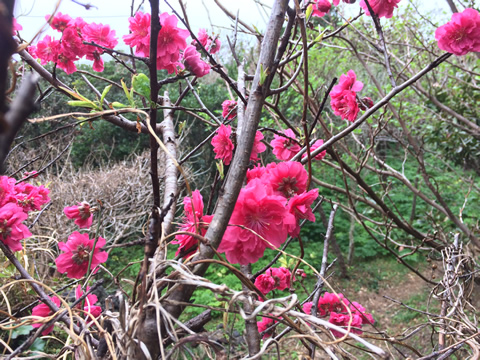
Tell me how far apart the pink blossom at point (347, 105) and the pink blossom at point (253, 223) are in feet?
2.25

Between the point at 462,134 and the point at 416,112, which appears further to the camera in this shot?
the point at 416,112

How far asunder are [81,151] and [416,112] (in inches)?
235

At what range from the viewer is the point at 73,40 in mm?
1178

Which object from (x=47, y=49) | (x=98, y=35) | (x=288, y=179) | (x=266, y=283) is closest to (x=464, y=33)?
(x=288, y=179)

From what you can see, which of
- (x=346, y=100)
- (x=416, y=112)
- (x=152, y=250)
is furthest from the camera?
(x=416, y=112)

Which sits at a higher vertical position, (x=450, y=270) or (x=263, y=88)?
(x=263, y=88)

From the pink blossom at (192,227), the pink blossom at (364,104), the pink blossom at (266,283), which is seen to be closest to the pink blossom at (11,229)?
the pink blossom at (192,227)

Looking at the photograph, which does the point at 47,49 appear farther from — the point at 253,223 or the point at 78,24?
the point at 253,223

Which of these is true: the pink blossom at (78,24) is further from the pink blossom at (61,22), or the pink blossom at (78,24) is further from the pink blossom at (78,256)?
the pink blossom at (78,256)

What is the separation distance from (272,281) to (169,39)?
1.00m

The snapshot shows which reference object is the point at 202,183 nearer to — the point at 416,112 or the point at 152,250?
the point at 416,112

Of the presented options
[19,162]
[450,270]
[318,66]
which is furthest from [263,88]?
[318,66]

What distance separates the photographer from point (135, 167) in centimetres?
500

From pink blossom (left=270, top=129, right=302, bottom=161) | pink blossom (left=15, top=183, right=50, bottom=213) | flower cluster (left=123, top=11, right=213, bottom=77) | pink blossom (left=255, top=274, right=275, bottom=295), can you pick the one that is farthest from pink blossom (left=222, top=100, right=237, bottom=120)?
Answer: pink blossom (left=15, top=183, right=50, bottom=213)
